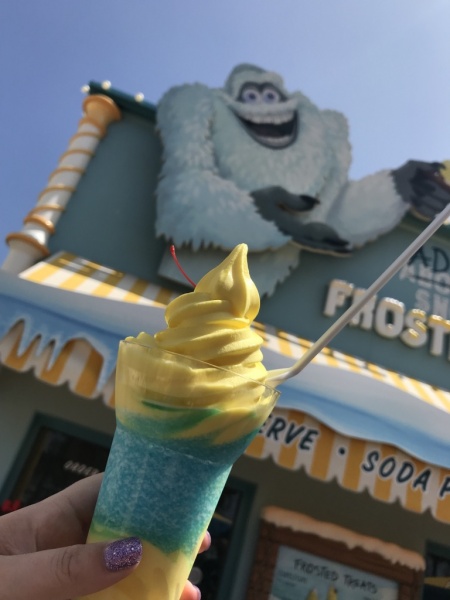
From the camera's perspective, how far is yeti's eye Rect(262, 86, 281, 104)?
5.59 metres

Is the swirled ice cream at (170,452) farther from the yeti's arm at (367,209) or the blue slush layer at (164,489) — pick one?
the yeti's arm at (367,209)

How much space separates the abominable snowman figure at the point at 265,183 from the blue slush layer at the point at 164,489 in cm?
345

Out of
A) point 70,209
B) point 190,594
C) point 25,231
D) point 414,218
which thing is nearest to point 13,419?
point 25,231

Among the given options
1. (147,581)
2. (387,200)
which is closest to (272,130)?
(387,200)

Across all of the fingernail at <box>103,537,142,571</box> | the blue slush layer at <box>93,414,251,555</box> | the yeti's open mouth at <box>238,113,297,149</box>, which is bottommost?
the fingernail at <box>103,537,142,571</box>

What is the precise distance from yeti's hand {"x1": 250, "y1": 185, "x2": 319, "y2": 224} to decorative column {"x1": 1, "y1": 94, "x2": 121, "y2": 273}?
6.28ft

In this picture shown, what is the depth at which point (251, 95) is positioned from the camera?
5.61 metres

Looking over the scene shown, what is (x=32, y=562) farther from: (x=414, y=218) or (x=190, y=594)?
(x=414, y=218)

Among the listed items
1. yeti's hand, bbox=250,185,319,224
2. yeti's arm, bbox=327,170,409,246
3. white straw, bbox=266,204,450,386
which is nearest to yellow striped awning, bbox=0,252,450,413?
yeti's hand, bbox=250,185,319,224

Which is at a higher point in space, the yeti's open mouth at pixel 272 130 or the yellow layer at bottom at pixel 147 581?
the yeti's open mouth at pixel 272 130

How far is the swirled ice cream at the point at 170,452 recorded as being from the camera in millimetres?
946

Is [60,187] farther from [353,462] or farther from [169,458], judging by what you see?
[169,458]

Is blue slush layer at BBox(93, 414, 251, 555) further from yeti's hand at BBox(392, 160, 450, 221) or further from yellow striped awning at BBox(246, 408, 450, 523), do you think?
yeti's hand at BBox(392, 160, 450, 221)

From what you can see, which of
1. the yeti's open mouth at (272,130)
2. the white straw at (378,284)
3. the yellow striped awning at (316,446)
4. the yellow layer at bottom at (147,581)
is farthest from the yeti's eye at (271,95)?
the yellow layer at bottom at (147,581)
